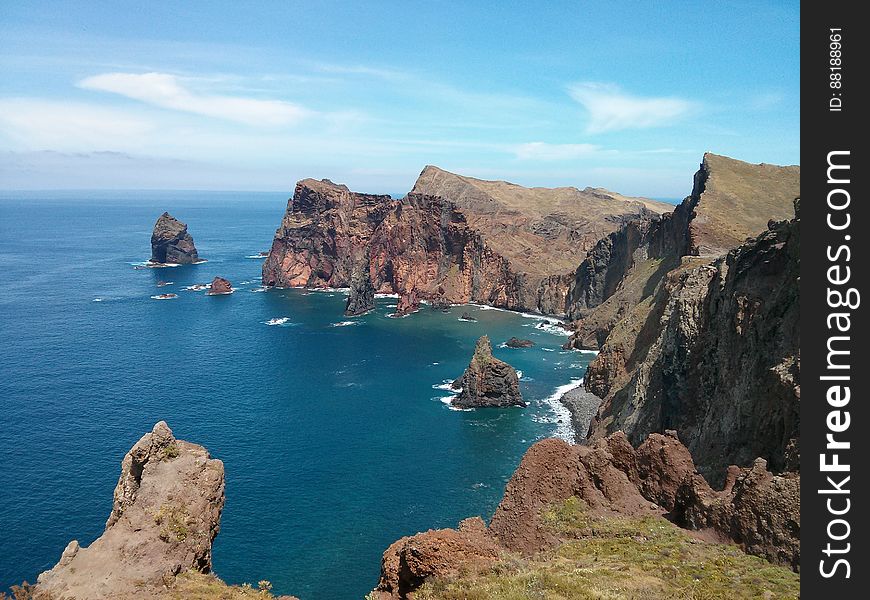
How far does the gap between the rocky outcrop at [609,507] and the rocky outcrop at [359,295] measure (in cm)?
15687

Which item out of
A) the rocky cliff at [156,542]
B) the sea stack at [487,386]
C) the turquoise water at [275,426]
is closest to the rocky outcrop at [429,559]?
the rocky cliff at [156,542]

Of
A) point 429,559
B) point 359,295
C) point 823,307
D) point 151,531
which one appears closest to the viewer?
point 823,307

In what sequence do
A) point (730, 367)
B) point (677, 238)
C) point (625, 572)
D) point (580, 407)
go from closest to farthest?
1. point (625, 572)
2. point (730, 367)
3. point (580, 407)
4. point (677, 238)

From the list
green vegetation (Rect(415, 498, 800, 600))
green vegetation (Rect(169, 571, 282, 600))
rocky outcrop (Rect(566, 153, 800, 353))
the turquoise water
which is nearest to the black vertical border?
green vegetation (Rect(415, 498, 800, 600))

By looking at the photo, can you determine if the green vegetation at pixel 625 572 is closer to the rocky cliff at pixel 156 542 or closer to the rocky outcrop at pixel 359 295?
the rocky cliff at pixel 156 542

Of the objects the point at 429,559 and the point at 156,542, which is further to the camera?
the point at 156,542

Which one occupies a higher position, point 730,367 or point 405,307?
point 730,367

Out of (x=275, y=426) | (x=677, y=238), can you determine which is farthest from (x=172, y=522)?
(x=677, y=238)

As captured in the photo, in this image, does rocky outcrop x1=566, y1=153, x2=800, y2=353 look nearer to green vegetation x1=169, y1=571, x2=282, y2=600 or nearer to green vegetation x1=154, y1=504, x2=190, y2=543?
green vegetation x1=169, y1=571, x2=282, y2=600

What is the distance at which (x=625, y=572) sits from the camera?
25.5 meters

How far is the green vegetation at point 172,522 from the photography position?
26.5m

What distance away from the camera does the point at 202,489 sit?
29000mm

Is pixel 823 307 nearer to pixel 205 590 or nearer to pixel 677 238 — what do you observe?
pixel 205 590

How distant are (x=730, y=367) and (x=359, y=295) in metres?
144
